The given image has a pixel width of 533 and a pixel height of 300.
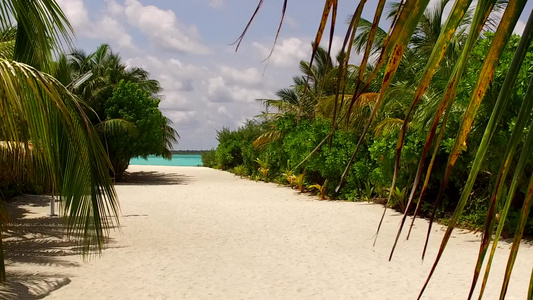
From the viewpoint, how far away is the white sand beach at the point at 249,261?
607 centimetres

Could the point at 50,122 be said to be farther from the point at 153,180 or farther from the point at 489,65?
the point at 153,180

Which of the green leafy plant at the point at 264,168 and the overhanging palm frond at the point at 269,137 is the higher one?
the overhanging palm frond at the point at 269,137

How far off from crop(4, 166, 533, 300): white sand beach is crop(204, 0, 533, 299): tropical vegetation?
1.11 metres

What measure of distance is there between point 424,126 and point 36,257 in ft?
22.5

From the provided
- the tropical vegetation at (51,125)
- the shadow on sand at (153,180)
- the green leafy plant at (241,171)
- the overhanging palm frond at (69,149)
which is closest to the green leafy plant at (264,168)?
the green leafy plant at (241,171)

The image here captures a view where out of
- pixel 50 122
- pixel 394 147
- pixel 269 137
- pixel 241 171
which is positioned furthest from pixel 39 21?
pixel 241 171

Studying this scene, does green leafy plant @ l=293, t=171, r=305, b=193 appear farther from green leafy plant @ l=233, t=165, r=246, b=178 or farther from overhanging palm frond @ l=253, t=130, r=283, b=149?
green leafy plant @ l=233, t=165, r=246, b=178

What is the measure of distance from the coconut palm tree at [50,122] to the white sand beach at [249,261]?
169 cm

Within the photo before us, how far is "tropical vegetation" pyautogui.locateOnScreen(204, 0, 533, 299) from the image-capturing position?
516 millimetres

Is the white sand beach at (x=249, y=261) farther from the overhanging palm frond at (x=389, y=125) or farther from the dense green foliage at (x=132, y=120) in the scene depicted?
the dense green foliage at (x=132, y=120)

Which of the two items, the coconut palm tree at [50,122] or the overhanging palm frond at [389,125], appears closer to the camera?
the coconut palm tree at [50,122]

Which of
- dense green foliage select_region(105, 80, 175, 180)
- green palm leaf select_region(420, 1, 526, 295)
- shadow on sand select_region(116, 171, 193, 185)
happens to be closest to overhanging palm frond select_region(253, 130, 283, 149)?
shadow on sand select_region(116, 171, 193, 185)

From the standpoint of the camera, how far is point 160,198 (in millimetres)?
16688

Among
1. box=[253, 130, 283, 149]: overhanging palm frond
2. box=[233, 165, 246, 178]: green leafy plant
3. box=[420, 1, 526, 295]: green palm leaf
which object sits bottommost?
box=[233, 165, 246, 178]: green leafy plant
